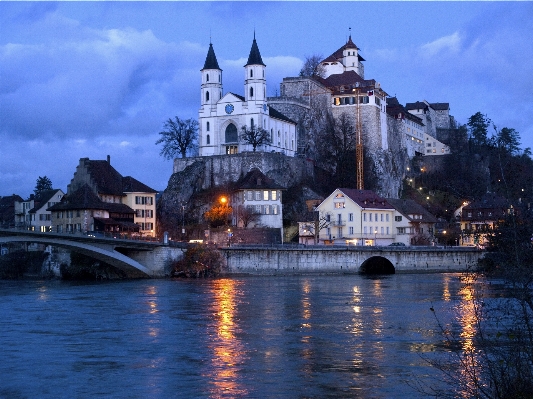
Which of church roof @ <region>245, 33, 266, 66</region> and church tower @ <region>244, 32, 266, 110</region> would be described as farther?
church roof @ <region>245, 33, 266, 66</region>

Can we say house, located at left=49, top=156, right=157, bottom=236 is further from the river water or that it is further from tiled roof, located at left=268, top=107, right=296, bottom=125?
the river water

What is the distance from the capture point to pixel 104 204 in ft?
239

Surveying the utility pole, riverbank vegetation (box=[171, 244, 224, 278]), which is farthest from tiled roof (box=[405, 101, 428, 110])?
riverbank vegetation (box=[171, 244, 224, 278])

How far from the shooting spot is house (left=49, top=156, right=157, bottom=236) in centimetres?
7075

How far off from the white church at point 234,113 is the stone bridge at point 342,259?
21636 millimetres

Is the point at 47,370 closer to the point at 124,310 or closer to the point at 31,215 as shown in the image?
the point at 124,310

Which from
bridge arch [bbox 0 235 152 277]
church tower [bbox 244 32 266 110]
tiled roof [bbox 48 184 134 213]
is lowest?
bridge arch [bbox 0 235 152 277]

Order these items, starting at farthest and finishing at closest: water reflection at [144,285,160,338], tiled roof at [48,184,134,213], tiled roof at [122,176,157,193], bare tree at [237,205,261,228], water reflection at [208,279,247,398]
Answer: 1. bare tree at [237,205,261,228]
2. tiled roof at [122,176,157,193]
3. tiled roof at [48,184,134,213]
4. water reflection at [144,285,160,338]
5. water reflection at [208,279,247,398]

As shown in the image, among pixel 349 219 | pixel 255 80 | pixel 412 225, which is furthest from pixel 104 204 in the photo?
pixel 412 225

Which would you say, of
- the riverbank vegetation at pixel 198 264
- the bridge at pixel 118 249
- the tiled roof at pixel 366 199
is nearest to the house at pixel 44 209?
the bridge at pixel 118 249

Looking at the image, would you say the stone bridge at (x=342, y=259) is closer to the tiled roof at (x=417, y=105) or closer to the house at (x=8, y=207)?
the house at (x=8, y=207)

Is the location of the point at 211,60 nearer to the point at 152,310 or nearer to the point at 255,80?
the point at 255,80

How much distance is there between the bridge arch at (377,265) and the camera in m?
74.0

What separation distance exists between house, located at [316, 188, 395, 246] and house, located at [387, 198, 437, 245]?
2.09 metres
